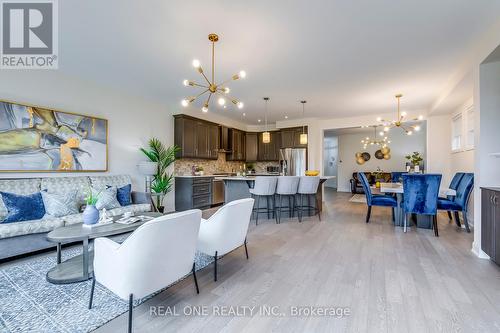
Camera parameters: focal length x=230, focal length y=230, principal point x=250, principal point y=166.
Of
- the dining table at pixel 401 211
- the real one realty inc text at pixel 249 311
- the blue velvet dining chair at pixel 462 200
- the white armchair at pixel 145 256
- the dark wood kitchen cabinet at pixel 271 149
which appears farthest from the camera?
the dark wood kitchen cabinet at pixel 271 149

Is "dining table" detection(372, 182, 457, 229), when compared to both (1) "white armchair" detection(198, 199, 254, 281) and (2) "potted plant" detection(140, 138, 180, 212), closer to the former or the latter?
(1) "white armchair" detection(198, 199, 254, 281)

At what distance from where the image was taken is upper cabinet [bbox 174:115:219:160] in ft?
19.6

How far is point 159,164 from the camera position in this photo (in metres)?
5.31

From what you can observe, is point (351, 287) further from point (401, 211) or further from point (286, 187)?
point (401, 211)

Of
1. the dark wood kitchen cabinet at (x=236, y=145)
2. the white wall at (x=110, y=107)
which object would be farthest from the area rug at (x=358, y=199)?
the white wall at (x=110, y=107)

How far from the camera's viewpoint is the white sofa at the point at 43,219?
277 cm

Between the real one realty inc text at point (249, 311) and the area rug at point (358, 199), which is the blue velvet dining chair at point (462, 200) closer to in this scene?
the area rug at point (358, 199)

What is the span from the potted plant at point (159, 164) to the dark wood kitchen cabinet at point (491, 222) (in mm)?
5297

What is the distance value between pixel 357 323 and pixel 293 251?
1.44 m

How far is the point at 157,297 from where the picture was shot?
203 centimetres

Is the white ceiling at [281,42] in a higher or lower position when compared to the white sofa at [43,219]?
higher

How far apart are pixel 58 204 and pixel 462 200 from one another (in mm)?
6507

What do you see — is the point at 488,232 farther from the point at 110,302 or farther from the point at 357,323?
the point at 110,302

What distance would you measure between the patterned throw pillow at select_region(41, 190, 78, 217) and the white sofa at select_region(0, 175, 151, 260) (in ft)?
0.46
